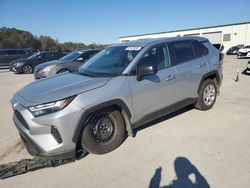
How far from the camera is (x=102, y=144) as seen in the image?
139 inches

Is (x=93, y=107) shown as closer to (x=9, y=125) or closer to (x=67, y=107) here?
(x=67, y=107)

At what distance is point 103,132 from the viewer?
3.52 m

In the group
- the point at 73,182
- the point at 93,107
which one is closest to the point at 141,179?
the point at 73,182

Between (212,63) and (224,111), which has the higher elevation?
(212,63)

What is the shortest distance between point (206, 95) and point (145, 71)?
2459 mm

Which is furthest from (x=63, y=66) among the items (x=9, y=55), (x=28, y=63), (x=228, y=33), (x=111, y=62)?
(x=228, y=33)

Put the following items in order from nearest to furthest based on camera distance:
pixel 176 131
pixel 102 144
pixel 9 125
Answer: pixel 102 144 < pixel 176 131 < pixel 9 125

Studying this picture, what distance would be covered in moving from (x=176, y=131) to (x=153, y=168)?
1360mm

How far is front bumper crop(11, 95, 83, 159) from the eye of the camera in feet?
9.61

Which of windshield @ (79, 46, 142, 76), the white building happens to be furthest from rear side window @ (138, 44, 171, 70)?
the white building

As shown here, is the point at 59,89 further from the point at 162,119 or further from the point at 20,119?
the point at 162,119

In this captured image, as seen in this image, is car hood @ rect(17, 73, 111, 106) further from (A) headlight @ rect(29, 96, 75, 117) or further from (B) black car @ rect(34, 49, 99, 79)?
(B) black car @ rect(34, 49, 99, 79)

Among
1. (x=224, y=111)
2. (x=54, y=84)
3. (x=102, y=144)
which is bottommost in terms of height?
(x=224, y=111)

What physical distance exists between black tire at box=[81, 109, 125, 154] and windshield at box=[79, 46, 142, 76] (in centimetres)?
73
